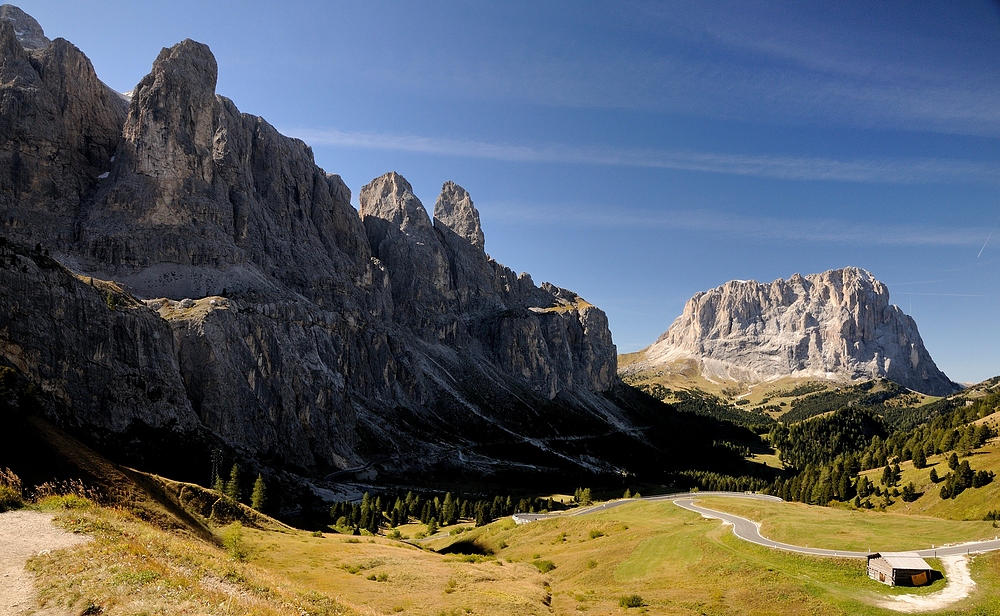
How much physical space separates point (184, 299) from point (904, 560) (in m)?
142

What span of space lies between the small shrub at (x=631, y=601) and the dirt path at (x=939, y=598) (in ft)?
47.1

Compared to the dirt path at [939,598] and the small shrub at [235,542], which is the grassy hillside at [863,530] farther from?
the small shrub at [235,542]

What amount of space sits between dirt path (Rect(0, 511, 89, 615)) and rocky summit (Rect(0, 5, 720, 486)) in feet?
208

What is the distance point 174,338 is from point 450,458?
75.5 metres

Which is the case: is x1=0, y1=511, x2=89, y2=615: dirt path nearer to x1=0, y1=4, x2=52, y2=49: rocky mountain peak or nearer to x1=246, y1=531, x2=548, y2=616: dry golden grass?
x1=246, y1=531, x2=548, y2=616: dry golden grass

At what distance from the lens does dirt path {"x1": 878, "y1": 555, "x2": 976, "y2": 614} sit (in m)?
32.6

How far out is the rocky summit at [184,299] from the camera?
303ft

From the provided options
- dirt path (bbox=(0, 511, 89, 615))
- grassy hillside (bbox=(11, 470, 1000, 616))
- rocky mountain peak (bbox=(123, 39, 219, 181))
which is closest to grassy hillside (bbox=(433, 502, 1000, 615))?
grassy hillside (bbox=(11, 470, 1000, 616))

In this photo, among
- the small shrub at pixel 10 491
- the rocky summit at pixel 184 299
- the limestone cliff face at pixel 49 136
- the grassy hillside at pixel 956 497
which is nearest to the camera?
the small shrub at pixel 10 491

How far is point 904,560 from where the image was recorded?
36.9 m

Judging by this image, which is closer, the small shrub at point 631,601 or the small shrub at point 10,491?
the small shrub at point 10,491

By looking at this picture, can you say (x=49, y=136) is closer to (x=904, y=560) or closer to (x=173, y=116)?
(x=173, y=116)

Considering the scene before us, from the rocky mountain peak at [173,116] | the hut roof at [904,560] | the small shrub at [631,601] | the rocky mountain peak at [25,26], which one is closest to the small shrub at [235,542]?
the small shrub at [631,601]

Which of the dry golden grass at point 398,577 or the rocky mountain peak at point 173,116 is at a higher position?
the rocky mountain peak at point 173,116
